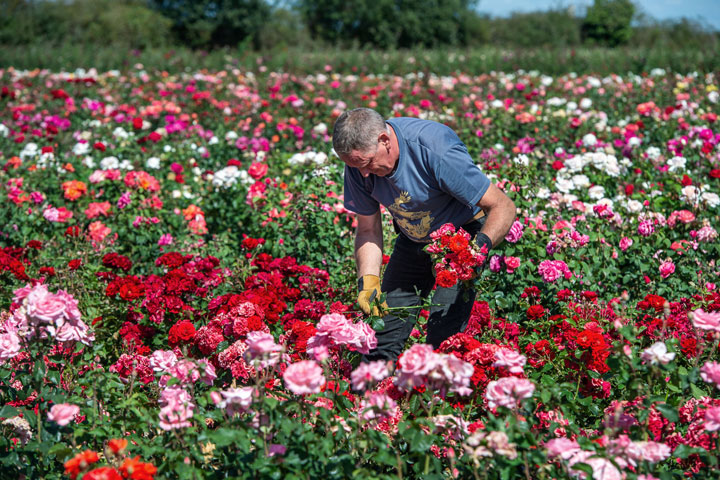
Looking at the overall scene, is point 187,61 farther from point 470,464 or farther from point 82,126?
point 470,464

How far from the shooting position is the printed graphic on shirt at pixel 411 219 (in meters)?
2.74

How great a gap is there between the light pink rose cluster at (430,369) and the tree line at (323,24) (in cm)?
2752

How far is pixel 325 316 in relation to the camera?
198 cm

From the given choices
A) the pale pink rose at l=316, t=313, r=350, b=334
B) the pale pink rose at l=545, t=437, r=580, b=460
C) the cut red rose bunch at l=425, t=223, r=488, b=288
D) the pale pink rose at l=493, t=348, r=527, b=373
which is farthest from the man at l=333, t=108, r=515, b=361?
the pale pink rose at l=545, t=437, r=580, b=460

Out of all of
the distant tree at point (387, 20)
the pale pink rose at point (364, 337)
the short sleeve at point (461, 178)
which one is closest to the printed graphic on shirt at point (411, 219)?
the short sleeve at point (461, 178)

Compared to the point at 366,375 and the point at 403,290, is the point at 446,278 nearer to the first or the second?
the point at 366,375

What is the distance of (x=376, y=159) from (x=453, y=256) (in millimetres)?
557

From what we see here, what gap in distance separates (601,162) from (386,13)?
38783 mm

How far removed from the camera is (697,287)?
3279 mm

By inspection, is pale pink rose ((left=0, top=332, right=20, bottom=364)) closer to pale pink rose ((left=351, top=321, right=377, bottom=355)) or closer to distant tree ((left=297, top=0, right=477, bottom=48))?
pale pink rose ((left=351, top=321, right=377, bottom=355))

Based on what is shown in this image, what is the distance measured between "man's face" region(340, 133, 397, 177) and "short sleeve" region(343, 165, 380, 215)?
0.24 m

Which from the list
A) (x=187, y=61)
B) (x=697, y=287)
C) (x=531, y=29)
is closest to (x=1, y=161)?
(x=697, y=287)

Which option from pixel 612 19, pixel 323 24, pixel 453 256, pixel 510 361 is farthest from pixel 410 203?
pixel 612 19

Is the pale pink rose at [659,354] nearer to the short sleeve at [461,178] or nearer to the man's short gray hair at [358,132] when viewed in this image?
the short sleeve at [461,178]
